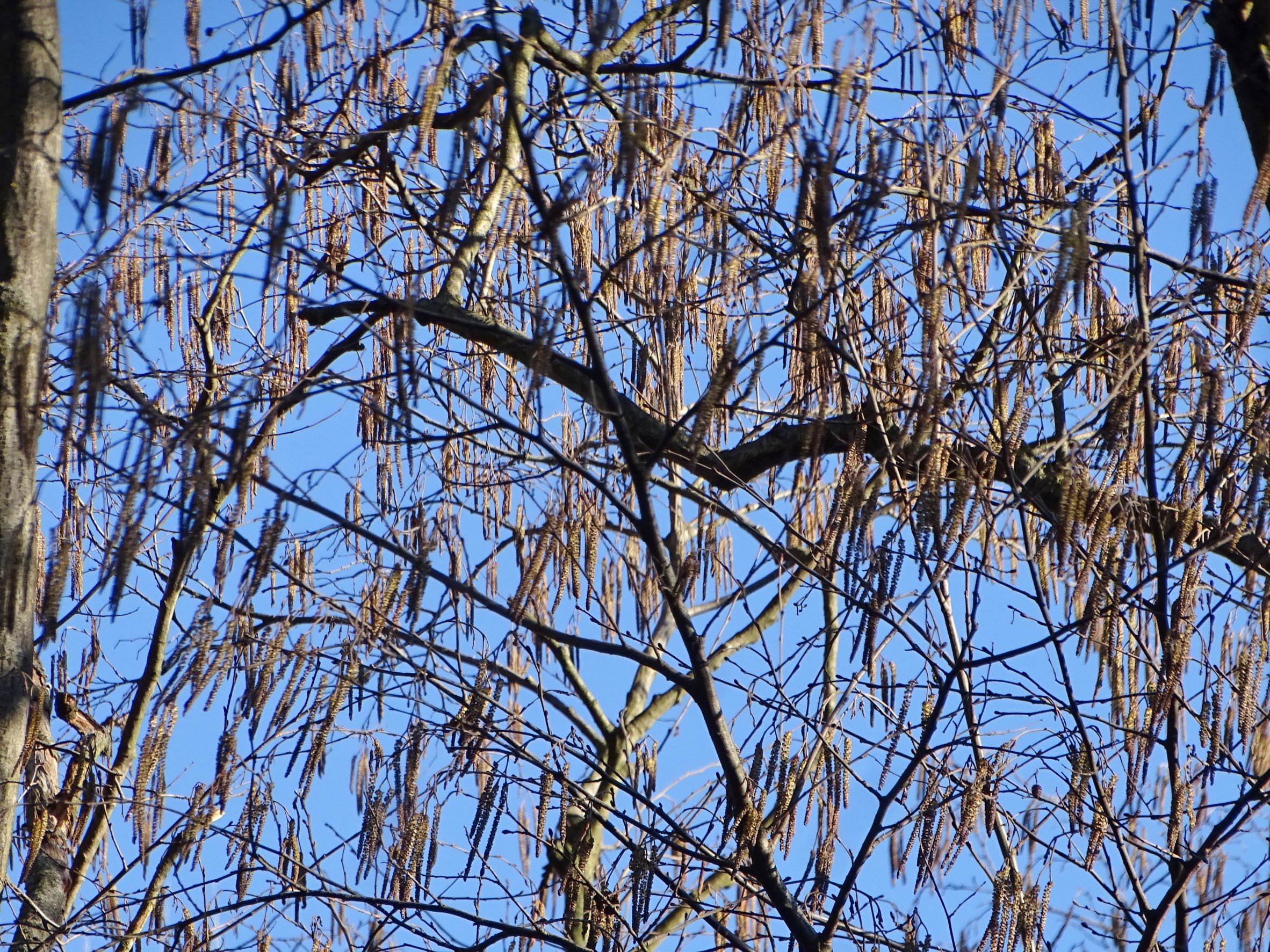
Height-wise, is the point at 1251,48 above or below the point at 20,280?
above

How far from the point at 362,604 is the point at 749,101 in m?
1.23

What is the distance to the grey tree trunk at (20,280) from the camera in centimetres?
219

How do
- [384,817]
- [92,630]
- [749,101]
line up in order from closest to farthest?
[384,817] < [749,101] < [92,630]

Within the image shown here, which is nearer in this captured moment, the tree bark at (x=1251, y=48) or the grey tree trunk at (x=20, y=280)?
the grey tree trunk at (x=20, y=280)

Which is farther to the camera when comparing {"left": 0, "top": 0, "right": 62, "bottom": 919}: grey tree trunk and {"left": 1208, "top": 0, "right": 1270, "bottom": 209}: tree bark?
{"left": 1208, "top": 0, "right": 1270, "bottom": 209}: tree bark

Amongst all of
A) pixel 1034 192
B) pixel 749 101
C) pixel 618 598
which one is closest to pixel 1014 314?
pixel 1034 192

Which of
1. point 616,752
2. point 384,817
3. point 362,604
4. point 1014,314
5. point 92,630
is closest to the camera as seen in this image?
point 362,604

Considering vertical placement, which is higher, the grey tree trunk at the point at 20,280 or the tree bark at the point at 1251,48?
the tree bark at the point at 1251,48

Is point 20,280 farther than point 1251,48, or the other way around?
point 1251,48

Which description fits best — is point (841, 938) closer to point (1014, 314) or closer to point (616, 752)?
point (1014, 314)

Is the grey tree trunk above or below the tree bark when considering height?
below

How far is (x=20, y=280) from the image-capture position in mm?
2295

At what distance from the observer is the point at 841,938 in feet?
8.39

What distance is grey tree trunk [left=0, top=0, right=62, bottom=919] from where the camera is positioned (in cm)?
219
